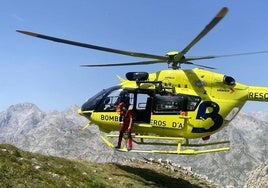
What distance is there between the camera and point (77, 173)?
1973 cm

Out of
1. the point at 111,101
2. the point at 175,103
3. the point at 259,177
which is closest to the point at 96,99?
the point at 111,101

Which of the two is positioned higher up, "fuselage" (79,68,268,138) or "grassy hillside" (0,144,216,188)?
"fuselage" (79,68,268,138)

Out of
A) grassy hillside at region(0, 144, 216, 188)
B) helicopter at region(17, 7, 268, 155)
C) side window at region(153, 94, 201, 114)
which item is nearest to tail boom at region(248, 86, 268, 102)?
helicopter at region(17, 7, 268, 155)

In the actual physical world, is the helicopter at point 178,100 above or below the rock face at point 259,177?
above

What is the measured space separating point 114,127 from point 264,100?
9265mm

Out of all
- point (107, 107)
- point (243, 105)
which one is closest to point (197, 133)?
point (243, 105)

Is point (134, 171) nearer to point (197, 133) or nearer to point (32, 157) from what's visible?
point (197, 133)

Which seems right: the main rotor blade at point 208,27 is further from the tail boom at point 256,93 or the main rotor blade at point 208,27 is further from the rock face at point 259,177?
the rock face at point 259,177

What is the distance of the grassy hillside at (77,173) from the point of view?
54.0ft

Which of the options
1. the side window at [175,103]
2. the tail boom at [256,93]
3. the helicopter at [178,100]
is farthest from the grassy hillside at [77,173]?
the tail boom at [256,93]

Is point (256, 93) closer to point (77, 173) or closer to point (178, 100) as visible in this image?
point (178, 100)

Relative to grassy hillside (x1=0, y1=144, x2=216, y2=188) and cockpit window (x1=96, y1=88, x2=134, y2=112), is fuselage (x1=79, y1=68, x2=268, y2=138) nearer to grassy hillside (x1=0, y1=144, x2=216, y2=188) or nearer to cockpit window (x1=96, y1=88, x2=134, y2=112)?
cockpit window (x1=96, y1=88, x2=134, y2=112)

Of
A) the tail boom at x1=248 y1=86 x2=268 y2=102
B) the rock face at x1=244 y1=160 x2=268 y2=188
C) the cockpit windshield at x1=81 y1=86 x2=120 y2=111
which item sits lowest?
the rock face at x1=244 y1=160 x2=268 y2=188

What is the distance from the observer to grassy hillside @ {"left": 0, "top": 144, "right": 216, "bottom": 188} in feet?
54.0
